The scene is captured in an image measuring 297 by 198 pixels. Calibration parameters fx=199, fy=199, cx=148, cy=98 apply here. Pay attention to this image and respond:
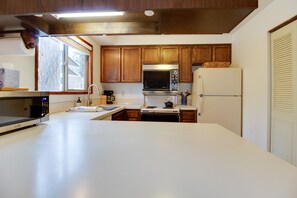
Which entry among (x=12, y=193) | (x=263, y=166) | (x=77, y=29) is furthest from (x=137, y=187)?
(x=77, y=29)

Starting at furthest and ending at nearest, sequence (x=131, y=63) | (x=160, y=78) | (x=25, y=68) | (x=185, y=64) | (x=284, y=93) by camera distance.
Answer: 1. (x=131, y=63)
2. (x=185, y=64)
3. (x=160, y=78)
4. (x=284, y=93)
5. (x=25, y=68)

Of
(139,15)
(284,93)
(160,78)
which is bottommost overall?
(284,93)

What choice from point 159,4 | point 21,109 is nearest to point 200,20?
point 159,4

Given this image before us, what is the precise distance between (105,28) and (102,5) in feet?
1.26

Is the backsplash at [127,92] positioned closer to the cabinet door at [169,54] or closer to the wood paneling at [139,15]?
the cabinet door at [169,54]

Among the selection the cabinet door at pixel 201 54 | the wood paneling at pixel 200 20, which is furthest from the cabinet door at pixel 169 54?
the wood paneling at pixel 200 20

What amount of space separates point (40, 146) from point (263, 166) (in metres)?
0.89

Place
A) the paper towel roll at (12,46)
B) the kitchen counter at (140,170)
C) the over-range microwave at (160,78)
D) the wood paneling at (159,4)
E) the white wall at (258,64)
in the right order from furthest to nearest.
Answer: the over-range microwave at (160,78) → the white wall at (258,64) → the paper towel roll at (12,46) → the wood paneling at (159,4) → the kitchen counter at (140,170)

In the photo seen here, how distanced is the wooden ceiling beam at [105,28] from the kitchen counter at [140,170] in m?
0.71

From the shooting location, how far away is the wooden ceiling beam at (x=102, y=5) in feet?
2.90

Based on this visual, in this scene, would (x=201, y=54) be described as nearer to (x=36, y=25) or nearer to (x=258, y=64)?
(x=258, y=64)

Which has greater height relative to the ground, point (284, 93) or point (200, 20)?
point (200, 20)

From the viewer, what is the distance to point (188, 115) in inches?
142

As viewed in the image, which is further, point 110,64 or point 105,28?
point 110,64
